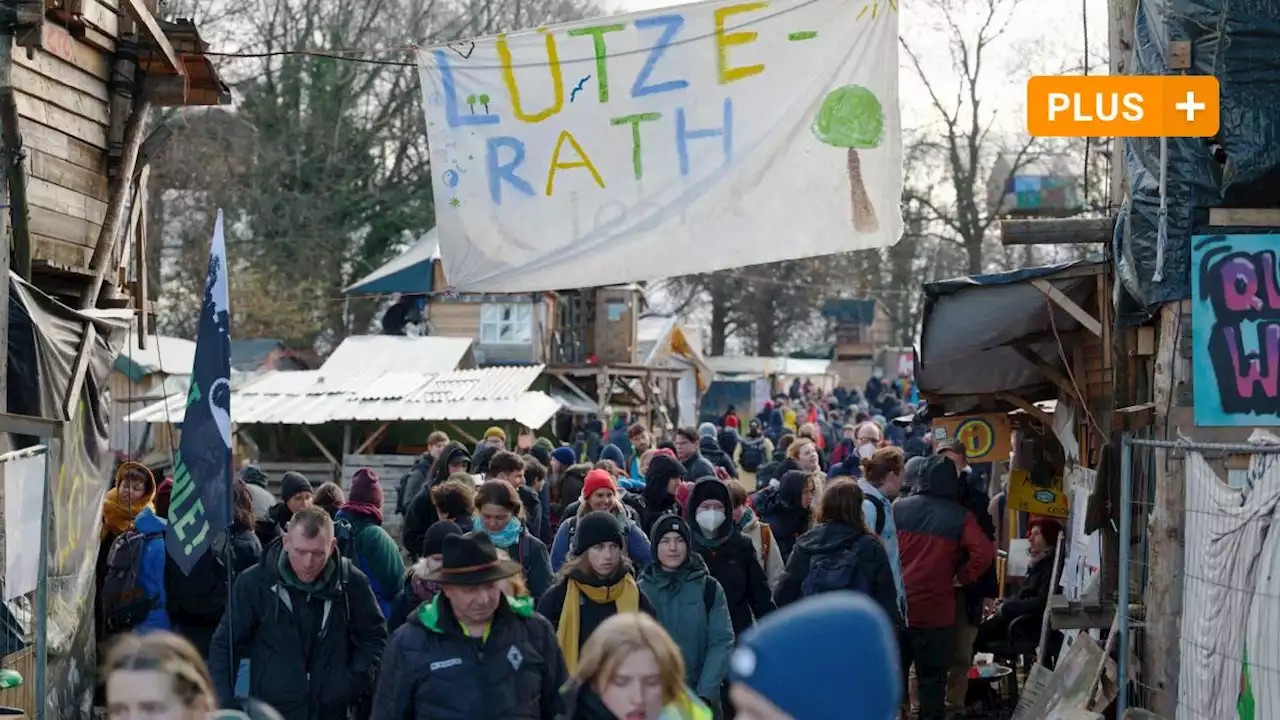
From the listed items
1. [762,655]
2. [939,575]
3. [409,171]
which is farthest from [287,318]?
[762,655]

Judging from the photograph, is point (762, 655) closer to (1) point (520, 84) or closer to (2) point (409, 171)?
(1) point (520, 84)

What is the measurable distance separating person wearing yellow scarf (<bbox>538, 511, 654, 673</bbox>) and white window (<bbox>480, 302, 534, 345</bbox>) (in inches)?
1246

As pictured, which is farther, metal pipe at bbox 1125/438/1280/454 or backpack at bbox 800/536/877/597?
backpack at bbox 800/536/877/597

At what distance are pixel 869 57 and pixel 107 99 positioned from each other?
6.66 m

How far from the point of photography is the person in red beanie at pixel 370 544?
910 centimetres

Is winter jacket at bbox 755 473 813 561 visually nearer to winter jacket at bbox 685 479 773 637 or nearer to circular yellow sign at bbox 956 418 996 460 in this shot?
winter jacket at bbox 685 479 773 637

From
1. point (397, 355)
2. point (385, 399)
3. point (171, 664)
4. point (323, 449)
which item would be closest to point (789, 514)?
point (171, 664)

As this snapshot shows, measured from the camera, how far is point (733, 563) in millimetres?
8844

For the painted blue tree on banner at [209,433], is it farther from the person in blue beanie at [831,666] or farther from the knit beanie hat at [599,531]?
the person in blue beanie at [831,666]

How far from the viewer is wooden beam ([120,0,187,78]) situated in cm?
1253

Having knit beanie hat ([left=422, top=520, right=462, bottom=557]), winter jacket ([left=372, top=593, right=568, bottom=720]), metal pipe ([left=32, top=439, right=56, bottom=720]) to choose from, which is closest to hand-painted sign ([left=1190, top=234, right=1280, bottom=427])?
knit beanie hat ([left=422, top=520, right=462, bottom=557])

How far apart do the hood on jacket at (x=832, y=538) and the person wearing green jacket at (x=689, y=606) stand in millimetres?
1249

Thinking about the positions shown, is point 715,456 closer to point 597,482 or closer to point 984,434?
point 984,434

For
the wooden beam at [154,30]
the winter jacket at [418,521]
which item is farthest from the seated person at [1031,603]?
the wooden beam at [154,30]
